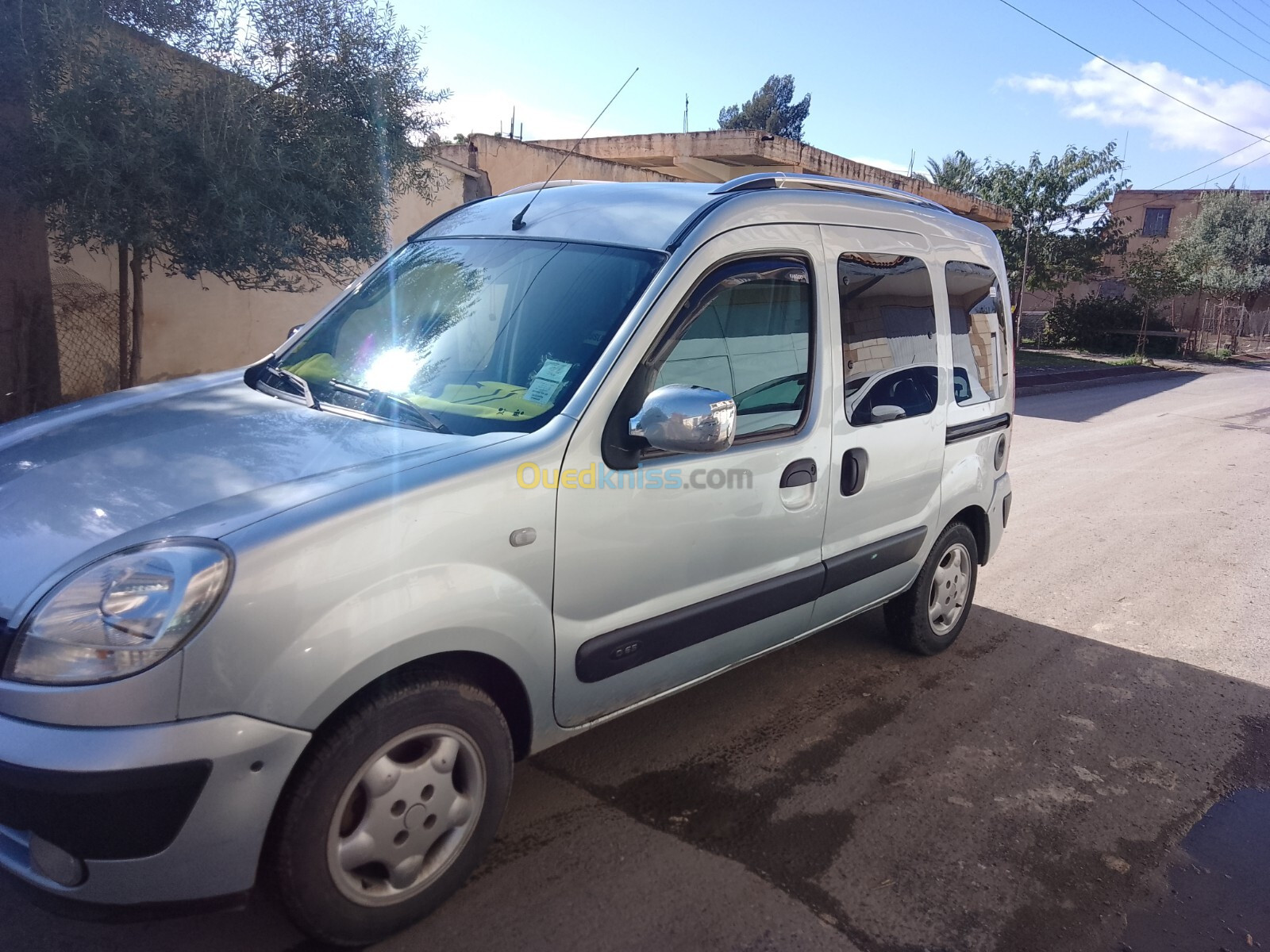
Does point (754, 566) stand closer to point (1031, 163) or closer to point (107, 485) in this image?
point (107, 485)

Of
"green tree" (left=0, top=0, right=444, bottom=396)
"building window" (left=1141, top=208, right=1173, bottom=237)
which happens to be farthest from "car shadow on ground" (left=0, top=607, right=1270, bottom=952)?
"building window" (left=1141, top=208, right=1173, bottom=237)

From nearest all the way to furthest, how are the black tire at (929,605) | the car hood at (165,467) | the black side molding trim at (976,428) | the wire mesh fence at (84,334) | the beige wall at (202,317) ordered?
1. the car hood at (165,467)
2. the black side molding trim at (976,428)
3. the black tire at (929,605)
4. the wire mesh fence at (84,334)
5. the beige wall at (202,317)

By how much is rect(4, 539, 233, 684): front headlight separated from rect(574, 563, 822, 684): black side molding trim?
111 cm

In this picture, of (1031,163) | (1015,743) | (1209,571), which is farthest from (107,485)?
(1031,163)

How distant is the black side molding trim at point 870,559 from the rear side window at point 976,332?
2.40 feet

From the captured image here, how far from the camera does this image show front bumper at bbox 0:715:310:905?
6.39 feet

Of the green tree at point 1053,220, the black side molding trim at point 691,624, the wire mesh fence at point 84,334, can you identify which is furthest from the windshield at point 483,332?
the green tree at point 1053,220

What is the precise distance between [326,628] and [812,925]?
1646 mm

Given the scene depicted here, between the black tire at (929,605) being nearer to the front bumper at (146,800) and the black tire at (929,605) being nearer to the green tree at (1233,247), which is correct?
the front bumper at (146,800)

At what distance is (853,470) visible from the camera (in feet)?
11.9

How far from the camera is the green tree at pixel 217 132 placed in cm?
654

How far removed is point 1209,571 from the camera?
644cm

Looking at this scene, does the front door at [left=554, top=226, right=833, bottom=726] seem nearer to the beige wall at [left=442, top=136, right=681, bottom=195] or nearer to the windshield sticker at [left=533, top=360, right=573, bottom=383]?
the windshield sticker at [left=533, top=360, right=573, bottom=383]

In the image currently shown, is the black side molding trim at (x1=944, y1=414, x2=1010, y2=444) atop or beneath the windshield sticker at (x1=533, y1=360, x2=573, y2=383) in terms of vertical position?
beneath
